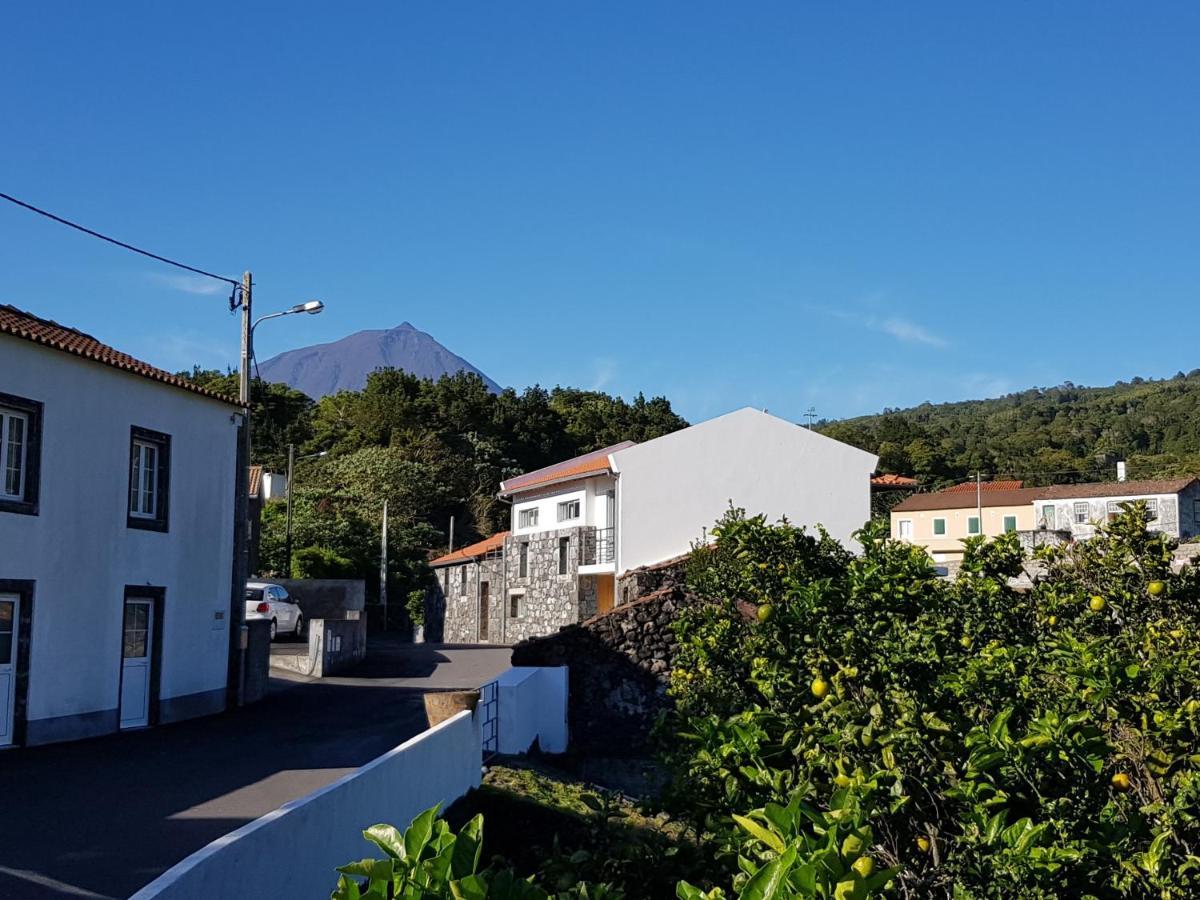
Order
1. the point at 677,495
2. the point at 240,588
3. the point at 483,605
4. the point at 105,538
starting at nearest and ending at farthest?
the point at 105,538 < the point at 240,588 < the point at 677,495 < the point at 483,605

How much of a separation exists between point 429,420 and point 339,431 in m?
4.77

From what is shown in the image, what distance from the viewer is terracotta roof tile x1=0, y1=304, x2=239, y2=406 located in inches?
628

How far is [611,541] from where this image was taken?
111ft

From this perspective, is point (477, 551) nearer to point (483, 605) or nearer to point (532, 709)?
point (483, 605)

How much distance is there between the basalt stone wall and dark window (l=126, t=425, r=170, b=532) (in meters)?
6.59

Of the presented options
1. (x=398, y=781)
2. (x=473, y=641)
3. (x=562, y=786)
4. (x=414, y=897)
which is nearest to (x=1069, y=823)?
(x=414, y=897)

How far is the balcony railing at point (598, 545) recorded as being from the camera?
33.9 meters

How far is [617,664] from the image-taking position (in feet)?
71.1

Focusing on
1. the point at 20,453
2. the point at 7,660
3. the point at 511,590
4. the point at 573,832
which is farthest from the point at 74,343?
the point at 511,590

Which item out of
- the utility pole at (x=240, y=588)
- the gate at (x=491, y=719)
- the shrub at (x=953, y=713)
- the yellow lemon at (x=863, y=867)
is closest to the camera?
the yellow lemon at (x=863, y=867)

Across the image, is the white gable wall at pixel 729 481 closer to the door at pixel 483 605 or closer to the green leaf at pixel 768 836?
the door at pixel 483 605

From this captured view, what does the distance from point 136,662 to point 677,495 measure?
17.7 m

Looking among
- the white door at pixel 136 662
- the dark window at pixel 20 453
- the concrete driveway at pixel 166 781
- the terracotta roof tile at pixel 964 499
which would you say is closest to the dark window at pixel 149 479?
the white door at pixel 136 662

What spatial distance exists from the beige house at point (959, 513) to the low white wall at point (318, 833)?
5257 cm
